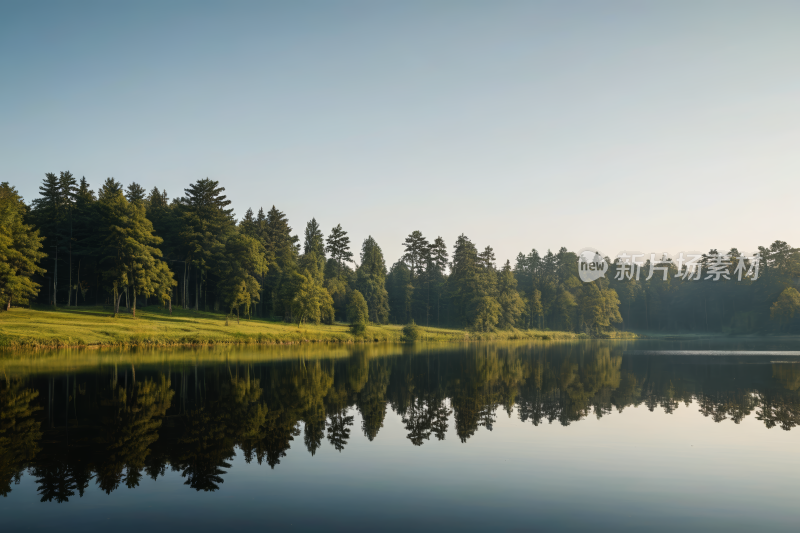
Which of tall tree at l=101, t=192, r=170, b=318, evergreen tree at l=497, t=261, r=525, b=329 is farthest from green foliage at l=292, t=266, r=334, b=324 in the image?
evergreen tree at l=497, t=261, r=525, b=329

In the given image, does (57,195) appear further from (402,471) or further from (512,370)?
(402,471)

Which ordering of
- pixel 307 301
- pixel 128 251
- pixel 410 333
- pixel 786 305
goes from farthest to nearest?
pixel 786 305 → pixel 410 333 → pixel 307 301 → pixel 128 251

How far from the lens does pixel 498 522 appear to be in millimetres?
9508

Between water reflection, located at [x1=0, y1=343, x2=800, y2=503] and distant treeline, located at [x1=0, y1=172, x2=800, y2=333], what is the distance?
41693 millimetres

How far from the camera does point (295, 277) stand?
79.9 meters

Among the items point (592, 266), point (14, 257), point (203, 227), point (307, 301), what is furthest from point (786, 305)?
point (14, 257)

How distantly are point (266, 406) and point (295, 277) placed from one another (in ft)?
198

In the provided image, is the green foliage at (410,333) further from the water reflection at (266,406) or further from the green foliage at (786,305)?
the green foliage at (786,305)

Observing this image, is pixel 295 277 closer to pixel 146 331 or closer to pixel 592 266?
pixel 146 331

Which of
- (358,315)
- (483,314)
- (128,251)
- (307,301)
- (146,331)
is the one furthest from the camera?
(483,314)

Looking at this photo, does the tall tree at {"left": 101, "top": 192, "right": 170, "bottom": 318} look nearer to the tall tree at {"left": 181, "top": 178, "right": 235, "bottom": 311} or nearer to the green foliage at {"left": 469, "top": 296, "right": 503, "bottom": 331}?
the tall tree at {"left": 181, "top": 178, "right": 235, "bottom": 311}

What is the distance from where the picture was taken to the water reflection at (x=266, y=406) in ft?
42.8

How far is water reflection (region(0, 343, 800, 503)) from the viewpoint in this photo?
13.1 metres

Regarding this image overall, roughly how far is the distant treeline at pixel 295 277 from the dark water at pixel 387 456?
48.9 meters
